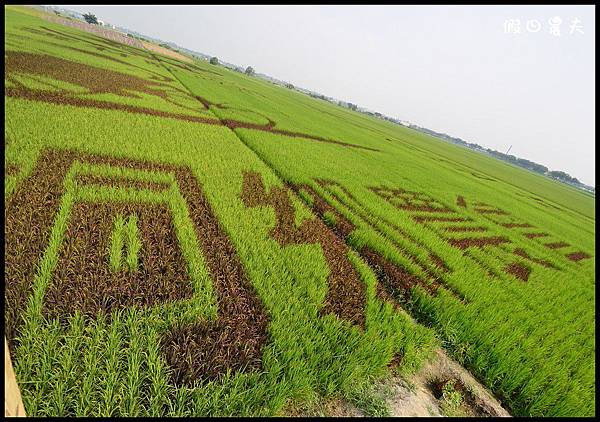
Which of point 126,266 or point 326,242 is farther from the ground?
point 326,242

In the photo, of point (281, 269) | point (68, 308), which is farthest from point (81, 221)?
point (281, 269)

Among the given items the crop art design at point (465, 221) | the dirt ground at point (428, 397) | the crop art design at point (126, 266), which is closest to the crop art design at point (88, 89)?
the crop art design at point (126, 266)

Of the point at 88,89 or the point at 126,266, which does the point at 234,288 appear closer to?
the point at 126,266

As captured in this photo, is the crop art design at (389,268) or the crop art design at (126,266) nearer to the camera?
the crop art design at (126,266)

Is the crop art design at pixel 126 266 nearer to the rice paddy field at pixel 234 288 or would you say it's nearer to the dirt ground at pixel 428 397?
the rice paddy field at pixel 234 288

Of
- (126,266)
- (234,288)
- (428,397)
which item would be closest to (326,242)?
(234,288)

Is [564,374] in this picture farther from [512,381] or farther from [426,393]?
[426,393]
